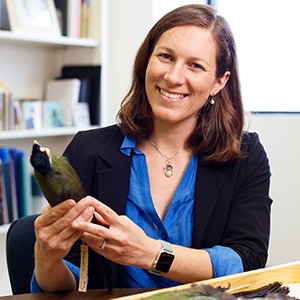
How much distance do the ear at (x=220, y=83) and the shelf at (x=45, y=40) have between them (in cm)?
125

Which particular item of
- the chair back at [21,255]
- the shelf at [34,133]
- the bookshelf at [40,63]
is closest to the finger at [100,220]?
the chair back at [21,255]

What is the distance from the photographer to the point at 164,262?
1202 mm

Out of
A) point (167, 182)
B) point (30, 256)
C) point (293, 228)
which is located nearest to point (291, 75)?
point (293, 228)

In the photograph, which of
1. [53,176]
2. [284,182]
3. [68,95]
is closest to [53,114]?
[68,95]

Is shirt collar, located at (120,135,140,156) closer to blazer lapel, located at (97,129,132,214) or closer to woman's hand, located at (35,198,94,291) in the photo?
blazer lapel, located at (97,129,132,214)

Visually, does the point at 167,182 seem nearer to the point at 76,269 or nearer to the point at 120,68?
the point at 76,269

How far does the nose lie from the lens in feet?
4.75

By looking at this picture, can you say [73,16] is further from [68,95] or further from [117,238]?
[117,238]

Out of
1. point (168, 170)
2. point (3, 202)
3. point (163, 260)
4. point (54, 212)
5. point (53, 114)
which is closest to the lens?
point (54, 212)

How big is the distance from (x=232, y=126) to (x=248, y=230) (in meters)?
0.32

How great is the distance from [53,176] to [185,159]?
2.14 feet

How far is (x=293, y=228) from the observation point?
2.67m

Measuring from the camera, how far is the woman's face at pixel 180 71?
4.77 feet

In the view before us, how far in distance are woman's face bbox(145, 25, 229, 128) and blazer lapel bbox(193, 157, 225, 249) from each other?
151 millimetres
